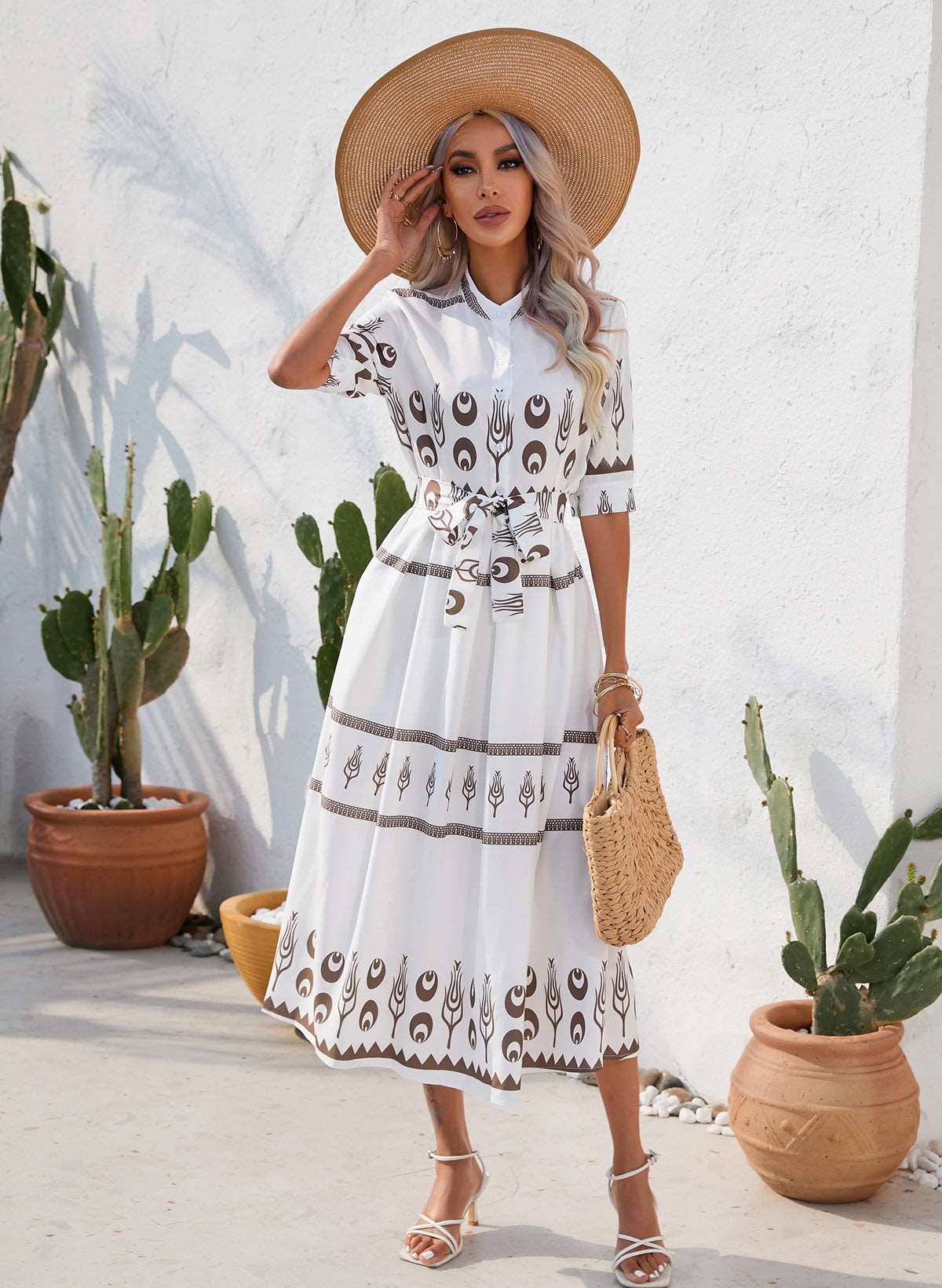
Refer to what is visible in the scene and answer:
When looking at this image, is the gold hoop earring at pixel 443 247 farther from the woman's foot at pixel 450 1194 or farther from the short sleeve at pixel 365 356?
the woman's foot at pixel 450 1194

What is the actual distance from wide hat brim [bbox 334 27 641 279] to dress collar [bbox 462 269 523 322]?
0.16 metres

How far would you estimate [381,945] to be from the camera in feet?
8.05

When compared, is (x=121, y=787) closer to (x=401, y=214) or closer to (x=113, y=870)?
(x=113, y=870)

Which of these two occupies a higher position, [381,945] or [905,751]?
[905,751]

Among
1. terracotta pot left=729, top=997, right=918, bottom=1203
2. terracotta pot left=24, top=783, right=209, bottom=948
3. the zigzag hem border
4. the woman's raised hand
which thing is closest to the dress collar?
the woman's raised hand

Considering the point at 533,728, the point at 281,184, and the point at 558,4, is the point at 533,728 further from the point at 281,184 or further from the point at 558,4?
the point at 281,184

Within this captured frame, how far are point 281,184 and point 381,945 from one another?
2.80 m

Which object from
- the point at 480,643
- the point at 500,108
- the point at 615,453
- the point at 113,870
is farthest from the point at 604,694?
the point at 113,870

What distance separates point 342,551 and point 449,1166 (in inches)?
69.4

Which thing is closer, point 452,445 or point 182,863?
point 452,445

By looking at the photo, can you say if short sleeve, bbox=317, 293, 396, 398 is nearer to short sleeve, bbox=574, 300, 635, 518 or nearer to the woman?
the woman

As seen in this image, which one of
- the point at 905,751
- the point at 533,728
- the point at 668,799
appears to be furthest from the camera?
the point at 668,799

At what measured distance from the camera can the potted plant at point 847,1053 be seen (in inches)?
109

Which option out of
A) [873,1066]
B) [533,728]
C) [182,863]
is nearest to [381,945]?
[533,728]
